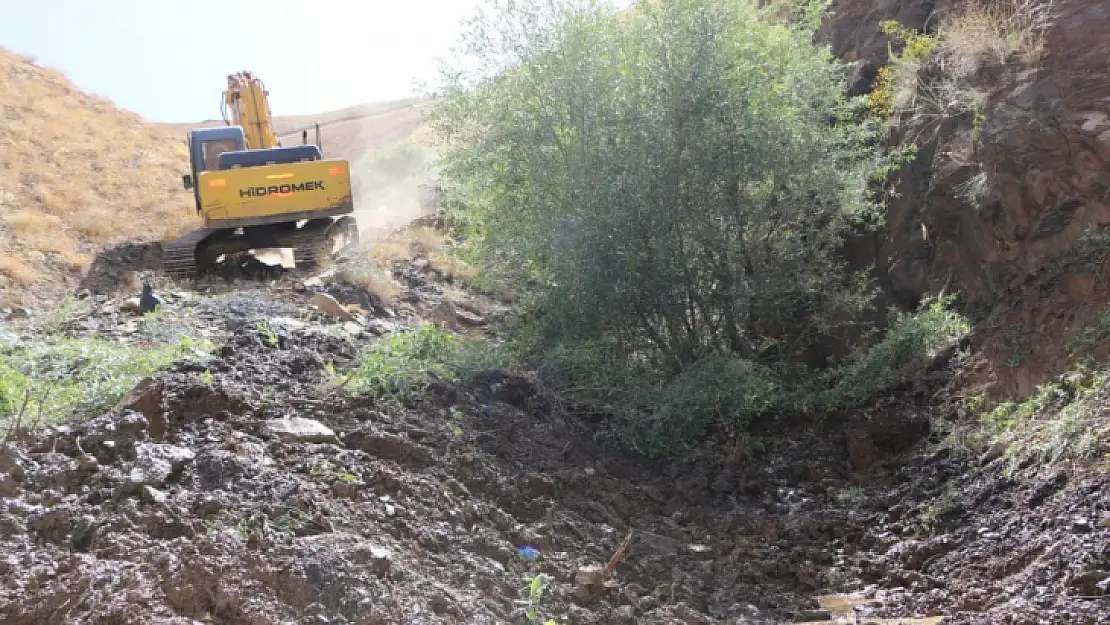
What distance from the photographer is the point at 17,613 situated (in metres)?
4.11

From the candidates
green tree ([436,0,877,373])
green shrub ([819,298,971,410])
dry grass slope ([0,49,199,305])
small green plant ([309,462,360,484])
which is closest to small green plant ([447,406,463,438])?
small green plant ([309,462,360,484])

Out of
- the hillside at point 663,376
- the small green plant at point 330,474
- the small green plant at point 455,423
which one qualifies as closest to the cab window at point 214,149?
the hillside at point 663,376

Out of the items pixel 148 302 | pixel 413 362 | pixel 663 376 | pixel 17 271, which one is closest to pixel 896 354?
pixel 663 376

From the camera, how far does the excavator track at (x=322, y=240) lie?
13844 millimetres

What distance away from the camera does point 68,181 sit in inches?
776

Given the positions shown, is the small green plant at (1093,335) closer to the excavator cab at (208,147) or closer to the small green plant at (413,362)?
the small green plant at (413,362)

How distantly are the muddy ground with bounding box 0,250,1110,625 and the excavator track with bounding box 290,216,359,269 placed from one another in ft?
18.5

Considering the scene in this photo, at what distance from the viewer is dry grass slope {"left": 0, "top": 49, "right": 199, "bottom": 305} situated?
1407cm

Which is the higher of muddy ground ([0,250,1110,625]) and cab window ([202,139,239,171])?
cab window ([202,139,239,171])

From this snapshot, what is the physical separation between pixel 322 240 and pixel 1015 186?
966 cm

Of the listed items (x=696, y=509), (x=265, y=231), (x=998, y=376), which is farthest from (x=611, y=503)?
(x=265, y=231)

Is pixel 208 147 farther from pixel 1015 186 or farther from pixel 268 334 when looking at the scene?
pixel 1015 186

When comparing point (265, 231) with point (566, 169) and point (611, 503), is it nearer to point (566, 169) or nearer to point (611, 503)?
point (566, 169)

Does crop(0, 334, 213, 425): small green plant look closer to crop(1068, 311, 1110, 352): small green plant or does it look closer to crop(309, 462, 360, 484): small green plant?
crop(309, 462, 360, 484): small green plant
